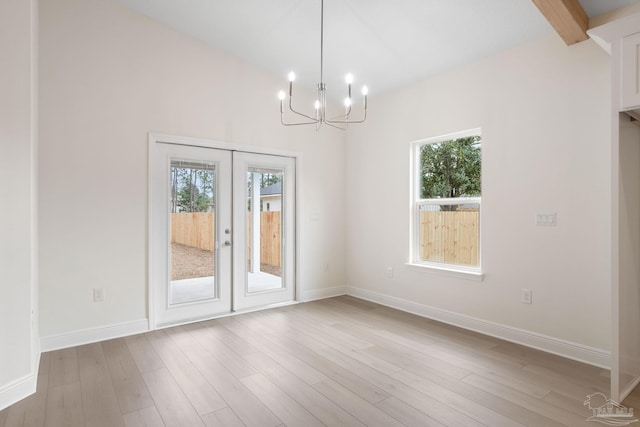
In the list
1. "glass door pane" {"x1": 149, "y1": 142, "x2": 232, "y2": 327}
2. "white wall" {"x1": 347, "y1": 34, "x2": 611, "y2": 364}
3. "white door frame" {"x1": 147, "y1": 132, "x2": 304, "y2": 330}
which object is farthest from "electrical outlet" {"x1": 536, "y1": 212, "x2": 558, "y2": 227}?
"glass door pane" {"x1": 149, "y1": 142, "x2": 232, "y2": 327}

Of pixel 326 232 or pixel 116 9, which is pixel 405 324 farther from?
pixel 116 9

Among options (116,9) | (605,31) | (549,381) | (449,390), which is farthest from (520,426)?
(116,9)

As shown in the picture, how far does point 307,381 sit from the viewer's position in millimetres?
2605

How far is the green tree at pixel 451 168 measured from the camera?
12.4 feet

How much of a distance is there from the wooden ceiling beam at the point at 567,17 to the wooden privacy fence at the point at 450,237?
1728 mm

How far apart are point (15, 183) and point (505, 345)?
13.5 feet

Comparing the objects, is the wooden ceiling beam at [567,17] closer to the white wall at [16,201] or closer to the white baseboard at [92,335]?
the white wall at [16,201]

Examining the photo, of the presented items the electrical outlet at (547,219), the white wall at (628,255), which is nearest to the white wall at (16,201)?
the white wall at (628,255)

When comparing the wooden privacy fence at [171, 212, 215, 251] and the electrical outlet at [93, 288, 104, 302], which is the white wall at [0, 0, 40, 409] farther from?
the wooden privacy fence at [171, 212, 215, 251]

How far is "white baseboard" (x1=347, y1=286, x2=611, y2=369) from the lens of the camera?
2881 mm

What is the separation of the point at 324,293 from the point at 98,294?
283cm

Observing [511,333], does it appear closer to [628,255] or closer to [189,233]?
[628,255]

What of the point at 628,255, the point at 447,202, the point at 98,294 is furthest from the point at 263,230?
the point at 628,255

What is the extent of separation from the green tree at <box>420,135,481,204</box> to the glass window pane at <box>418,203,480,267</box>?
164 mm
